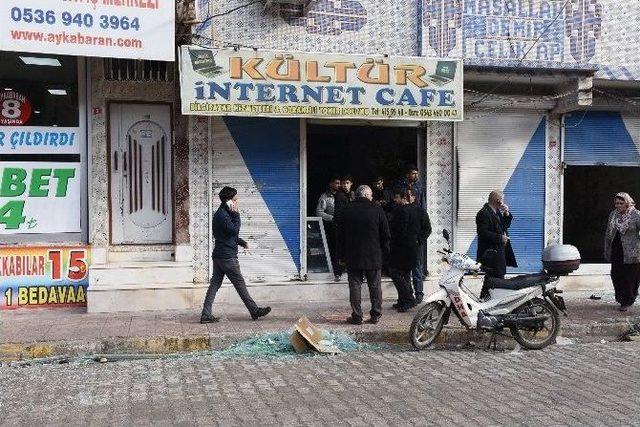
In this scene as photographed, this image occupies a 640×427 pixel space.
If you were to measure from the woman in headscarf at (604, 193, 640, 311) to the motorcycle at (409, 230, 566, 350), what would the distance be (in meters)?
2.66

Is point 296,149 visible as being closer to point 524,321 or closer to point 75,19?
point 75,19

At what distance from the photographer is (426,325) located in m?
7.91

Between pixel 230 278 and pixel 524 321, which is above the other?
pixel 230 278

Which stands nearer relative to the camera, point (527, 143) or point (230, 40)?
point (230, 40)

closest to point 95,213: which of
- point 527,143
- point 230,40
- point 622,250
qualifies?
point 230,40

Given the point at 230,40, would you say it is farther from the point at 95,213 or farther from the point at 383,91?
the point at 95,213

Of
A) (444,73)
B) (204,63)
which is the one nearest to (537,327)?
(444,73)

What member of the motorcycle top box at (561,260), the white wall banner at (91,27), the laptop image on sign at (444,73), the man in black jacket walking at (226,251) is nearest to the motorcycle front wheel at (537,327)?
the motorcycle top box at (561,260)

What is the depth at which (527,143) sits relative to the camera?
1148 centimetres

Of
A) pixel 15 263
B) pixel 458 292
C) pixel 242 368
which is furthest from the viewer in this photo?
pixel 15 263

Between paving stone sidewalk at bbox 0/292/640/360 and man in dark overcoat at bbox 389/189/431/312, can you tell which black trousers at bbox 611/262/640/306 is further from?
man in dark overcoat at bbox 389/189/431/312

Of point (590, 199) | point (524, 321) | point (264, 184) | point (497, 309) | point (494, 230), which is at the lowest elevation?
point (524, 321)

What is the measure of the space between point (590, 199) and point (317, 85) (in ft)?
18.9

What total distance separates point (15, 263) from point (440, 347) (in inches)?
245
